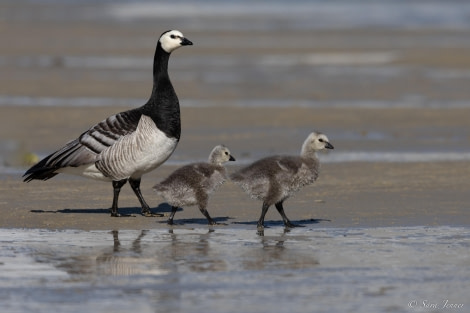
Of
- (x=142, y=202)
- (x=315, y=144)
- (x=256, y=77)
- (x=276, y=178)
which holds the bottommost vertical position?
(x=142, y=202)

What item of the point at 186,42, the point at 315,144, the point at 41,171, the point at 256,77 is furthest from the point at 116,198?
the point at 256,77

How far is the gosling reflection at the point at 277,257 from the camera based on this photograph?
9.40 meters

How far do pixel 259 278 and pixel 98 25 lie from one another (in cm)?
4109

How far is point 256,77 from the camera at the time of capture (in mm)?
28812

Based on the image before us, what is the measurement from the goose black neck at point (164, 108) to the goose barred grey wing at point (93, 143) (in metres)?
0.18

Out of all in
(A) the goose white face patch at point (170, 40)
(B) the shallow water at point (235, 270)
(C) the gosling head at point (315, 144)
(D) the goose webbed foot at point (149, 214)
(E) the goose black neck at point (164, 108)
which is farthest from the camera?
(A) the goose white face patch at point (170, 40)

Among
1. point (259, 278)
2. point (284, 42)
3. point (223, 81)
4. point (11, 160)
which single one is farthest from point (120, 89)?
point (259, 278)

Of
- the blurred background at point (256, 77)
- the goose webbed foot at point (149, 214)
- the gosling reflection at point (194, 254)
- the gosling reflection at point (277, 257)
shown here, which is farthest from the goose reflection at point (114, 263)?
the blurred background at point (256, 77)

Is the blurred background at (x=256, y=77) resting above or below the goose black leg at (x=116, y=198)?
above

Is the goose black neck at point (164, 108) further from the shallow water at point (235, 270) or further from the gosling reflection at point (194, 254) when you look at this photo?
the gosling reflection at point (194, 254)

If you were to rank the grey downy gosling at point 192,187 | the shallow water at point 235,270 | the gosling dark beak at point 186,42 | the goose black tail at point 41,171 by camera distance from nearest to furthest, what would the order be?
the shallow water at point 235,270
the grey downy gosling at point 192,187
the goose black tail at point 41,171
the gosling dark beak at point 186,42

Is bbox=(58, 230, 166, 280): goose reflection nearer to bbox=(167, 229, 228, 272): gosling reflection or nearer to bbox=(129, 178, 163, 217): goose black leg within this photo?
bbox=(167, 229, 228, 272): gosling reflection

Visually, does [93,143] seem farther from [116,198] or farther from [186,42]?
[186,42]

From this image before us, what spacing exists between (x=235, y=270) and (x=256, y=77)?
1979 cm
